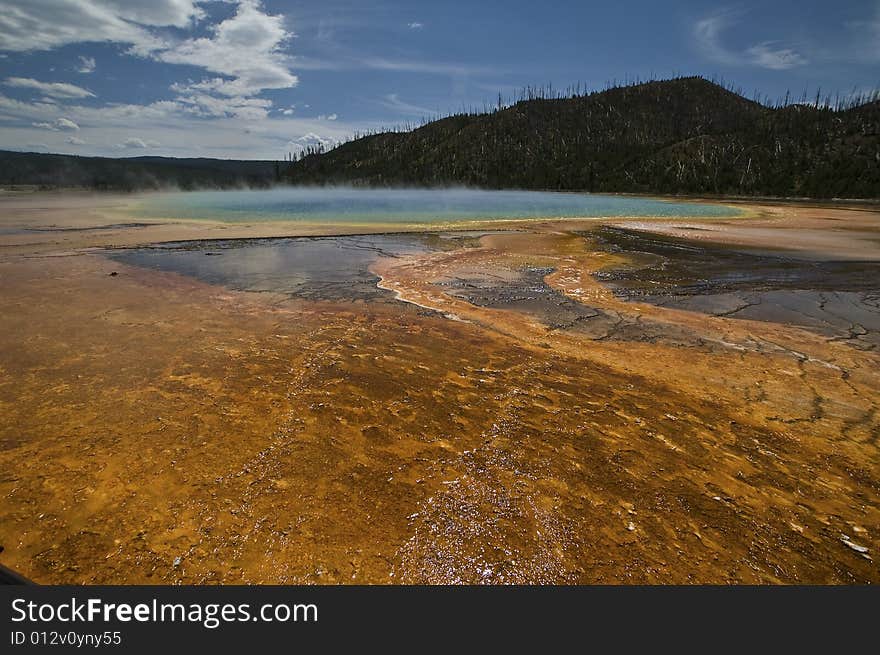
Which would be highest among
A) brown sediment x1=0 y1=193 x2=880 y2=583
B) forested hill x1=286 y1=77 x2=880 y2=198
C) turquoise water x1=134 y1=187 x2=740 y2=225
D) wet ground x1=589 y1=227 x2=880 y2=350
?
forested hill x1=286 y1=77 x2=880 y2=198

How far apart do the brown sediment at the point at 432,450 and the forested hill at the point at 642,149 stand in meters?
75.4

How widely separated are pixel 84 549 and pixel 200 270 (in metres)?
9.32

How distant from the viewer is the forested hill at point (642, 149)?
71062 mm

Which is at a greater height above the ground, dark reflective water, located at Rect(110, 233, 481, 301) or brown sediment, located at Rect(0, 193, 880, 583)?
dark reflective water, located at Rect(110, 233, 481, 301)

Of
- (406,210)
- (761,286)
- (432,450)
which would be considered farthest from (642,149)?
(432,450)

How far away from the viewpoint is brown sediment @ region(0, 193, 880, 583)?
2449mm

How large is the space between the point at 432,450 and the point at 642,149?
122 m

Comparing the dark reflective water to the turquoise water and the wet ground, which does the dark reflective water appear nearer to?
the wet ground

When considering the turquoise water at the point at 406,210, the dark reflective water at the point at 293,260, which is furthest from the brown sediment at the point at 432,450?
the turquoise water at the point at 406,210

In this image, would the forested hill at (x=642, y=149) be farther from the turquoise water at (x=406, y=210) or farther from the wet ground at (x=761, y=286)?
the wet ground at (x=761, y=286)

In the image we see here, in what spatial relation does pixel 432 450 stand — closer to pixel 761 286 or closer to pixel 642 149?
pixel 761 286

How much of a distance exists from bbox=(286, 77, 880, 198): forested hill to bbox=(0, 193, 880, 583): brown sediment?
75450 millimetres

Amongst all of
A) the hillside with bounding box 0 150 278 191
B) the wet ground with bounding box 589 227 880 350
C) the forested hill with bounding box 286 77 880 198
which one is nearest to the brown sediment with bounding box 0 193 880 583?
the wet ground with bounding box 589 227 880 350

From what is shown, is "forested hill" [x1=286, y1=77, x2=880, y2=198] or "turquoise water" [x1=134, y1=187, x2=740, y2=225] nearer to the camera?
"turquoise water" [x1=134, y1=187, x2=740, y2=225]
